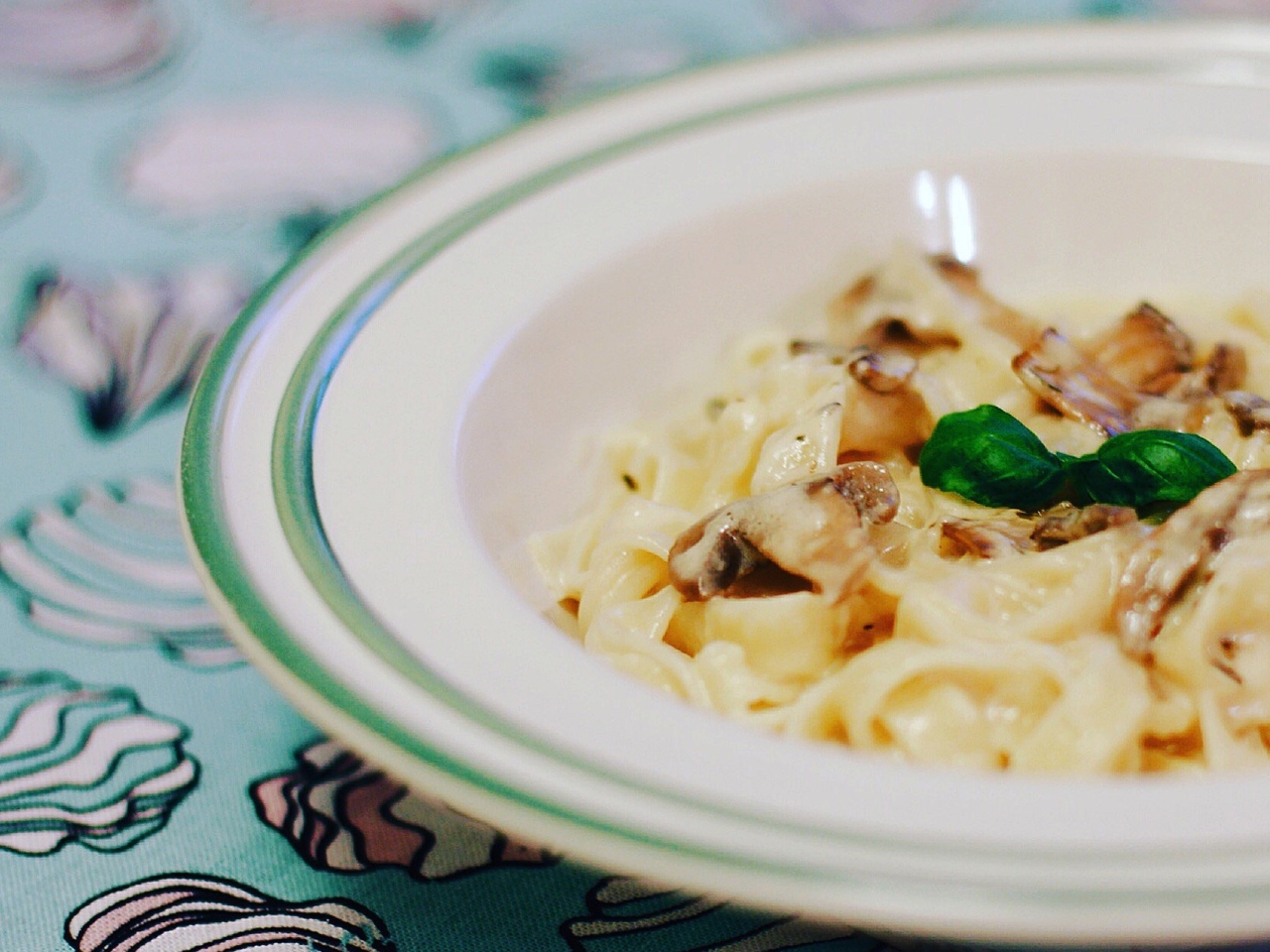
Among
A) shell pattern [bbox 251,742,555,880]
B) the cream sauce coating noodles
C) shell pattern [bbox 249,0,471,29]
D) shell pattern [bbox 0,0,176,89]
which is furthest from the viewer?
shell pattern [bbox 249,0,471,29]

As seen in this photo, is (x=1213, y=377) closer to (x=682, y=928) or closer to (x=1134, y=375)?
(x=1134, y=375)

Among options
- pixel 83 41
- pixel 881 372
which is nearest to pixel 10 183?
pixel 83 41

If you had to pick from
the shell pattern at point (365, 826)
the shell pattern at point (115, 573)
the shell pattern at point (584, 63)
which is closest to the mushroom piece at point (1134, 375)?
the shell pattern at point (365, 826)

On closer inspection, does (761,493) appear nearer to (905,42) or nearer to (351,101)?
(905,42)

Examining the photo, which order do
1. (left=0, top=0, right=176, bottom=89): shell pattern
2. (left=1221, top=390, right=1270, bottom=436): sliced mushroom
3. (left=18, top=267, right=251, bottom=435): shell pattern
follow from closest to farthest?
(left=1221, top=390, right=1270, bottom=436): sliced mushroom < (left=18, top=267, right=251, bottom=435): shell pattern < (left=0, top=0, right=176, bottom=89): shell pattern

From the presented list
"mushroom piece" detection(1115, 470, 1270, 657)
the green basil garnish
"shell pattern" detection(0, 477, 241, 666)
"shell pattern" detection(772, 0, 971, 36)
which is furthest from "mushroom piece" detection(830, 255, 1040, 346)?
"shell pattern" detection(772, 0, 971, 36)

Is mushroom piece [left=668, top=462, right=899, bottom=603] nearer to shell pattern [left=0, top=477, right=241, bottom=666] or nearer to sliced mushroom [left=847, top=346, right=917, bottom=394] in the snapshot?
sliced mushroom [left=847, top=346, right=917, bottom=394]

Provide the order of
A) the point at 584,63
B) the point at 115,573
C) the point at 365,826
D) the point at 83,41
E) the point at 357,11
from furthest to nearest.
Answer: the point at 357,11 < the point at 83,41 < the point at 584,63 < the point at 115,573 < the point at 365,826
